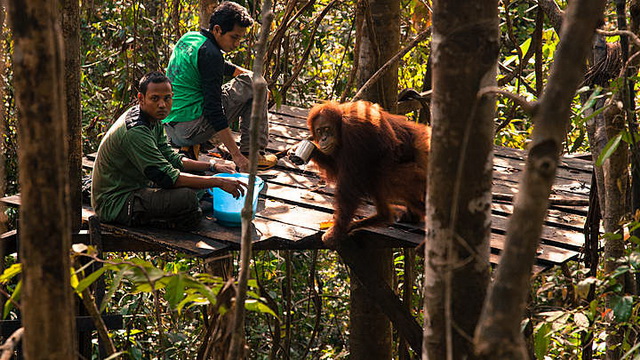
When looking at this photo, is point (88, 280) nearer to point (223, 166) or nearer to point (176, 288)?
point (176, 288)

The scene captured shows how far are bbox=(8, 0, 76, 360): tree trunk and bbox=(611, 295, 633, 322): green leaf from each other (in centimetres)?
203

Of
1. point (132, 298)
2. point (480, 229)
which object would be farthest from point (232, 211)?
point (132, 298)

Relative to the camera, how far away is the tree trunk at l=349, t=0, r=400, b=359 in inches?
192

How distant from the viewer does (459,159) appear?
6.19ft

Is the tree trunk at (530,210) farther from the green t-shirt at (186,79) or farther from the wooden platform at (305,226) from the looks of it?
the green t-shirt at (186,79)

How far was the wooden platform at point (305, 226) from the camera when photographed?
3838 mm

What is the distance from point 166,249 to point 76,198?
50cm

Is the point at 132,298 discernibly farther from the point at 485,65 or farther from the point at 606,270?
the point at 485,65

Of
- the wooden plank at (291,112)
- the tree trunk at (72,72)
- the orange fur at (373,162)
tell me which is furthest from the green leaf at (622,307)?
the wooden plank at (291,112)

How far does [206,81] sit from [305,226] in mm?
1279

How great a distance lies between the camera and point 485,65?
191cm

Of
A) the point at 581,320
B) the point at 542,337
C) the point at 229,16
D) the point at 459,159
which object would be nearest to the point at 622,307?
the point at 581,320

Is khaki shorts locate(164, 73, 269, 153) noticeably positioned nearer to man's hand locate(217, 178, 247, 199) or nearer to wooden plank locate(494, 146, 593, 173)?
man's hand locate(217, 178, 247, 199)

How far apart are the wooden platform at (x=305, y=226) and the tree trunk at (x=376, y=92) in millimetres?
588
